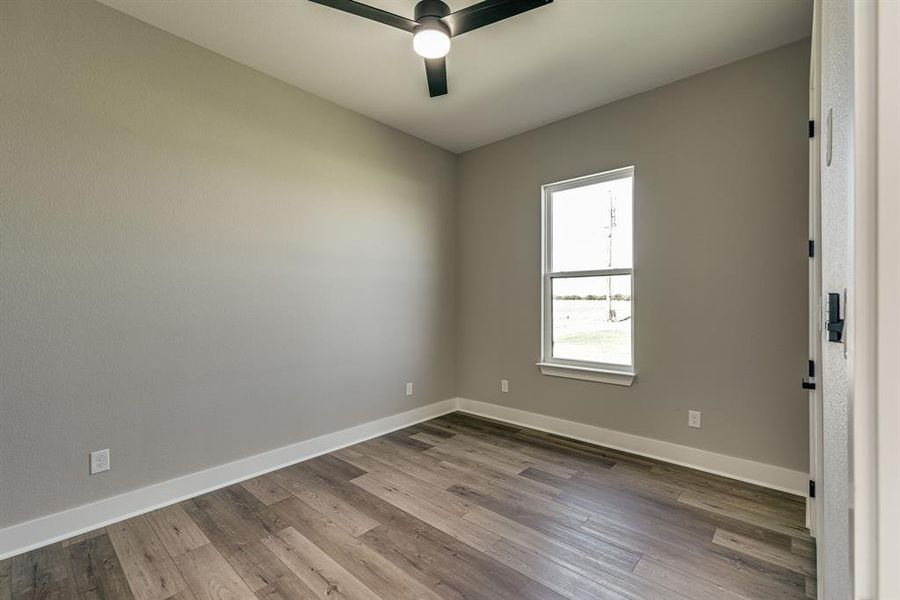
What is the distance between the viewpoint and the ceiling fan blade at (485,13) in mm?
1806

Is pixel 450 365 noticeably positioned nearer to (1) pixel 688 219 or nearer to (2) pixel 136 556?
(1) pixel 688 219

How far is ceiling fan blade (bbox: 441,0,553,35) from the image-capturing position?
1806 millimetres

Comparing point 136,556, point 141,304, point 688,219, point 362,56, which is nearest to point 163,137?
point 141,304

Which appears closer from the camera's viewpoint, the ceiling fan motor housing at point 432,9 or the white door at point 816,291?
the white door at point 816,291

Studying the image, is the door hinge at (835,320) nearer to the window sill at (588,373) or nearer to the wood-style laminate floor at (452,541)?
the wood-style laminate floor at (452,541)

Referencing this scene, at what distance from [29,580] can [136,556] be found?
1.23ft

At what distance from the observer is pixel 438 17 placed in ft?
6.34

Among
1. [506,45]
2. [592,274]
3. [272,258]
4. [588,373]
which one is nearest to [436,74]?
[506,45]

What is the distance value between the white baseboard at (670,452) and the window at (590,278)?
44cm

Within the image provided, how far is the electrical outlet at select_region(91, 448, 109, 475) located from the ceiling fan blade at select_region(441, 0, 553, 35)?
287cm

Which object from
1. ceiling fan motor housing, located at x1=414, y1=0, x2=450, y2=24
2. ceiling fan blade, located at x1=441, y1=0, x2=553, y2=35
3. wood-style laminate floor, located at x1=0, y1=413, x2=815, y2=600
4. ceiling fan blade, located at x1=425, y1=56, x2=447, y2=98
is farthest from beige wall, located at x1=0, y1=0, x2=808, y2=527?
ceiling fan blade, located at x1=441, y1=0, x2=553, y2=35

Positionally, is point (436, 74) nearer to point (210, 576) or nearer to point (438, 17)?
point (438, 17)

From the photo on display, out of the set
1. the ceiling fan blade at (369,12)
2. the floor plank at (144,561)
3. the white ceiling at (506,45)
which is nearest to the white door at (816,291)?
the white ceiling at (506,45)

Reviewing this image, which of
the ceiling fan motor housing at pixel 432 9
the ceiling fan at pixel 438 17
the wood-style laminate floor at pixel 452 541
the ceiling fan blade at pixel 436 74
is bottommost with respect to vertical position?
the wood-style laminate floor at pixel 452 541
